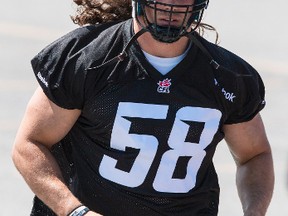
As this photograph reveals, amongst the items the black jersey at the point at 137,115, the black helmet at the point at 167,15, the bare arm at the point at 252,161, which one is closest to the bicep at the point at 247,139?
the bare arm at the point at 252,161

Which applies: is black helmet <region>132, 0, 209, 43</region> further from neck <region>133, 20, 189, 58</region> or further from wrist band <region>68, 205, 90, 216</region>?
wrist band <region>68, 205, 90, 216</region>

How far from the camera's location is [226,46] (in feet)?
43.3

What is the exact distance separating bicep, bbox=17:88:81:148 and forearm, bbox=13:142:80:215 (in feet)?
0.13

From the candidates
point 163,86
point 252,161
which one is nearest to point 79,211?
point 163,86

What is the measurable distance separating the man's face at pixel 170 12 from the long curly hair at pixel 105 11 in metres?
0.52

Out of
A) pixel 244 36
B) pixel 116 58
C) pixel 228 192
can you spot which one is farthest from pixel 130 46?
pixel 244 36

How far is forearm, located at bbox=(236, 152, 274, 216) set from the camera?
518 centimetres

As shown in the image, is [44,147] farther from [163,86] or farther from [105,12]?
[105,12]

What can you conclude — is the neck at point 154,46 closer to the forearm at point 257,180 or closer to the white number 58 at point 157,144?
the white number 58 at point 157,144

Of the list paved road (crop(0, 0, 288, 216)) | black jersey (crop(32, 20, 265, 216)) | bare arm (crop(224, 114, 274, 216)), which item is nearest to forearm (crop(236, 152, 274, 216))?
bare arm (crop(224, 114, 274, 216))

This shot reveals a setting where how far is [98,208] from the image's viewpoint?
4957 millimetres

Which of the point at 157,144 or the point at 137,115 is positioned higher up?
the point at 137,115

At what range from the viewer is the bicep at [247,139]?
514 cm

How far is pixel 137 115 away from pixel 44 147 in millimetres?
402
